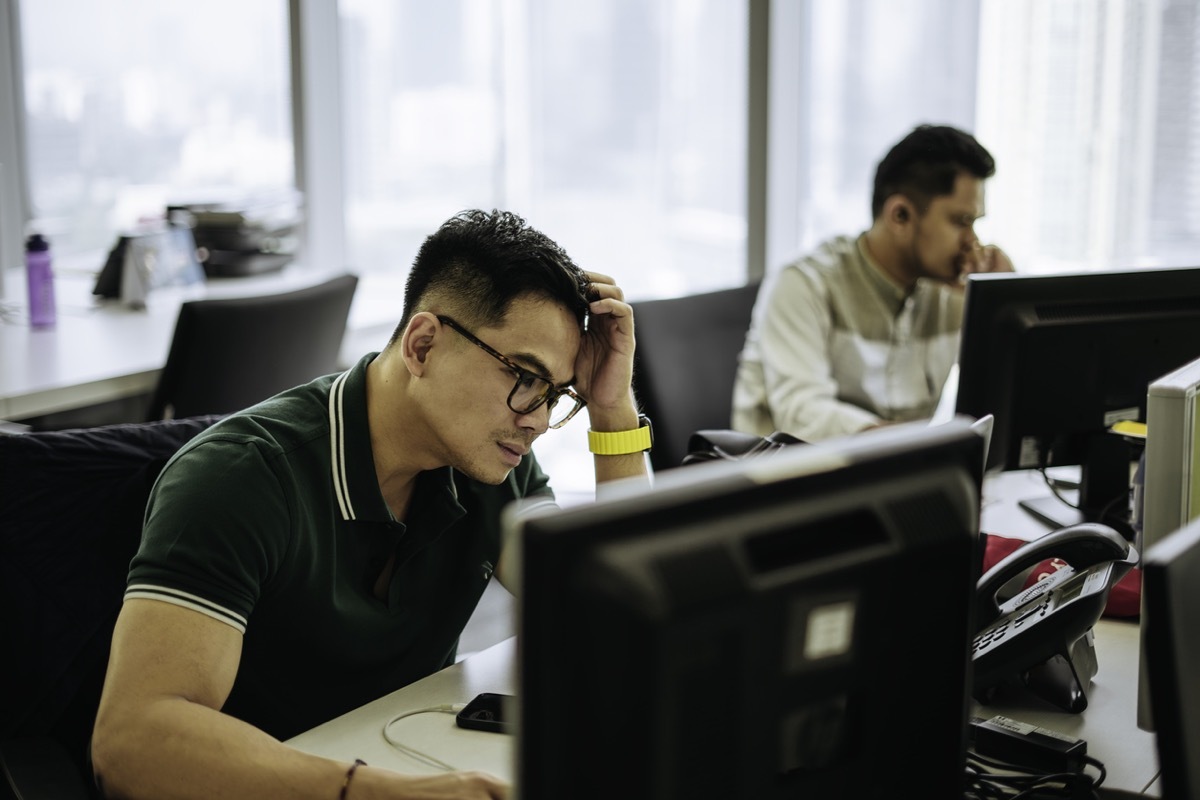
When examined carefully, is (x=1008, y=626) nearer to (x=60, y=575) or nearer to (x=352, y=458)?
(x=352, y=458)

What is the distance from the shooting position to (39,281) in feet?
10.1

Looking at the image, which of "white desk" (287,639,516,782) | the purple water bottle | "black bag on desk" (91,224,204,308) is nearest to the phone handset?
"white desk" (287,639,516,782)

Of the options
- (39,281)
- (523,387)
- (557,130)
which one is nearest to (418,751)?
(523,387)

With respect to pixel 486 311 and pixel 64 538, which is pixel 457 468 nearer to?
pixel 486 311

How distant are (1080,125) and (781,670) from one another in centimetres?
298

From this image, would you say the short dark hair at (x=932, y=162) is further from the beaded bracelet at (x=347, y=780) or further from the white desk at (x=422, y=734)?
the beaded bracelet at (x=347, y=780)

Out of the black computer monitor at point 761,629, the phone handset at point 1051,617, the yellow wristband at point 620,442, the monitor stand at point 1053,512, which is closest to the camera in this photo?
the black computer monitor at point 761,629

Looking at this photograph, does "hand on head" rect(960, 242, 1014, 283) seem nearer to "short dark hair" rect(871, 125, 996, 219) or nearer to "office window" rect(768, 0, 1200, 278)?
"short dark hair" rect(871, 125, 996, 219)

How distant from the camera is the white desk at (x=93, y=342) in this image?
2.56 m

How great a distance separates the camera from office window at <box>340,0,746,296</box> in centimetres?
402

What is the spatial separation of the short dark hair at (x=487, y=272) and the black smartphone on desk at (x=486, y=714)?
0.42m

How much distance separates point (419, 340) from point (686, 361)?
117 centimetres

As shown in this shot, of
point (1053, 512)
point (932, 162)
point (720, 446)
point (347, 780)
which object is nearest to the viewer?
point (347, 780)

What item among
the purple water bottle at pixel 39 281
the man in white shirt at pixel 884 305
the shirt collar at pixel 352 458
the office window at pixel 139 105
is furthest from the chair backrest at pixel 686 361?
the office window at pixel 139 105
